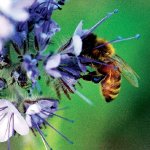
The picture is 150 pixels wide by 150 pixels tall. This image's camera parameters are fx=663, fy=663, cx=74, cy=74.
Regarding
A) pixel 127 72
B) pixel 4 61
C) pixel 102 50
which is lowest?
pixel 127 72

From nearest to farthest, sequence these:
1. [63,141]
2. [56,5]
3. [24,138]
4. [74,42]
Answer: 1. [74,42]
2. [56,5]
3. [24,138]
4. [63,141]

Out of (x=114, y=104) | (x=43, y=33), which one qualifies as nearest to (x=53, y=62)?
(x=43, y=33)

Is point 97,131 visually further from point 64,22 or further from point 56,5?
point 56,5

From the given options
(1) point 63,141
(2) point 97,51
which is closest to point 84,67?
(2) point 97,51

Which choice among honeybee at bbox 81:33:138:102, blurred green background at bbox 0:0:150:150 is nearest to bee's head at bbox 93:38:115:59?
honeybee at bbox 81:33:138:102

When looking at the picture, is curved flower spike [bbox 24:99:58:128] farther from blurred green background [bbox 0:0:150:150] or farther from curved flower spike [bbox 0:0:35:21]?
blurred green background [bbox 0:0:150:150]

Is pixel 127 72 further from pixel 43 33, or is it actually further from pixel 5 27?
pixel 5 27

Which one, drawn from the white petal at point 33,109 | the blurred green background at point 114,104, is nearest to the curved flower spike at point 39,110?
the white petal at point 33,109

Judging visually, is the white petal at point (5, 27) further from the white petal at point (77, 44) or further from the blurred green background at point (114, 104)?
the blurred green background at point (114, 104)
